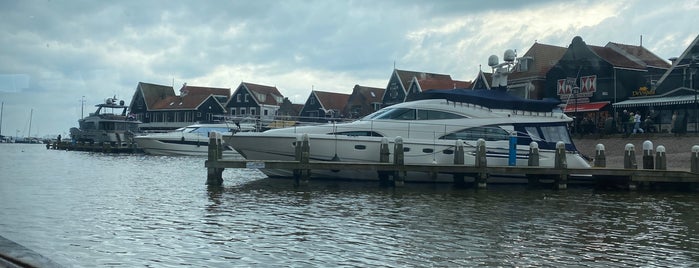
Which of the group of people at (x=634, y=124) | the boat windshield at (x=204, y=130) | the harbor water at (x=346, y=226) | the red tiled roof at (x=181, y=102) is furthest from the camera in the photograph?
the red tiled roof at (x=181, y=102)

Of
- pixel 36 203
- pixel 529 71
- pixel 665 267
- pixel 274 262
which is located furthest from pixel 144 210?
pixel 529 71

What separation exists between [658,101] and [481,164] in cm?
2656

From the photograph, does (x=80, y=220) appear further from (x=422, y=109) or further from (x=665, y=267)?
(x=422, y=109)

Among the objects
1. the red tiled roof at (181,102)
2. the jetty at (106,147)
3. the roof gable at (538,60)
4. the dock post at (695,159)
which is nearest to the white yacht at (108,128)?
the jetty at (106,147)

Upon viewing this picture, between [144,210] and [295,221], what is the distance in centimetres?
426

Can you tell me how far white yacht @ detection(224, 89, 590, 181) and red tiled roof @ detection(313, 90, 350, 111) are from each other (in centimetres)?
5728

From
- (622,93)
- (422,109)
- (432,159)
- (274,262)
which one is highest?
(622,93)

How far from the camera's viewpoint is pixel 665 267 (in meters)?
10.3

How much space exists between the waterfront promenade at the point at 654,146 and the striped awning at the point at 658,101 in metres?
4.81

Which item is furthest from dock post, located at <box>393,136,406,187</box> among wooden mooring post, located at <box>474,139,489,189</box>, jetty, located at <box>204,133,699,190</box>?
wooden mooring post, located at <box>474,139,489,189</box>

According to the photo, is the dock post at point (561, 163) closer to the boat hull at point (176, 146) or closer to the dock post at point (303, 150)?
the dock post at point (303, 150)

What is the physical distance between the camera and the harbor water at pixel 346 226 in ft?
35.0

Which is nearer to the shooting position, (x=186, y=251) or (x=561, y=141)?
(x=186, y=251)

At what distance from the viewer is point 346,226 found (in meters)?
13.6
